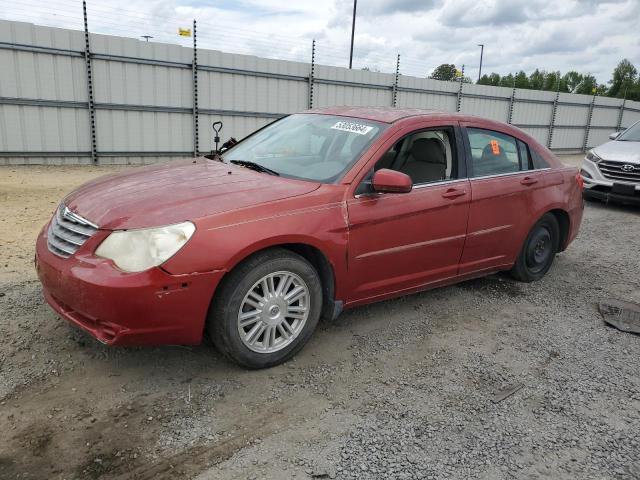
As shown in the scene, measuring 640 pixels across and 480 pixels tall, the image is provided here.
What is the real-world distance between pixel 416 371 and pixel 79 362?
2136 millimetres

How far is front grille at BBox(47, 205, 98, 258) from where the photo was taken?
3047 millimetres

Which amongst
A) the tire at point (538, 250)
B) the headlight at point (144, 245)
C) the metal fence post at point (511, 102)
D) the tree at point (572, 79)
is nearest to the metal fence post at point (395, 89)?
the metal fence post at point (511, 102)

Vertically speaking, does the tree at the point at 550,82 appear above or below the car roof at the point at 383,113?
above

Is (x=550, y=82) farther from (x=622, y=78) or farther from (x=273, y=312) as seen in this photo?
(x=273, y=312)

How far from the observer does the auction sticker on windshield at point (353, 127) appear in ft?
13.3

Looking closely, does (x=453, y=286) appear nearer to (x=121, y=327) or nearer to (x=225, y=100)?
(x=121, y=327)

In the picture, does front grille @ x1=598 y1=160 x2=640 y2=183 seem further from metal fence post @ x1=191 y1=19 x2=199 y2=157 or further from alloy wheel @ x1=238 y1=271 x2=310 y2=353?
metal fence post @ x1=191 y1=19 x2=199 y2=157

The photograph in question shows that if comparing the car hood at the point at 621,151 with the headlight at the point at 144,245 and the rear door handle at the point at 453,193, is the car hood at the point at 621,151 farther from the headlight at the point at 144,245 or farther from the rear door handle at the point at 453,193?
the headlight at the point at 144,245

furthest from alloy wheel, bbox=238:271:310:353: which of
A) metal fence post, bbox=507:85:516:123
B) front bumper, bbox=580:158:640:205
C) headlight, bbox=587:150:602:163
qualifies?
metal fence post, bbox=507:85:516:123

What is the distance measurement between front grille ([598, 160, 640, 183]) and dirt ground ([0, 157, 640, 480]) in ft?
19.2

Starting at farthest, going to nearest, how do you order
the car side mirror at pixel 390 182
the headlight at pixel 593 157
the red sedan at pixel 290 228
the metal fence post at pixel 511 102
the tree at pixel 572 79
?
the tree at pixel 572 79 → the metal fence post at pixel 511 102 → the headlight at pixel 593 157 → the car side mirror at pixel 390 182 → the red sedan at pixel 290 228

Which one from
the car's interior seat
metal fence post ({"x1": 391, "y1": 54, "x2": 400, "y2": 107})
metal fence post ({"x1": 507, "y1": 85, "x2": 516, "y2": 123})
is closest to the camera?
the car's interior seat

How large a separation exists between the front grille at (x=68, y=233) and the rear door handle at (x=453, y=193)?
8.38ft

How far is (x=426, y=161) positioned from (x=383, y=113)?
20.5 inches
